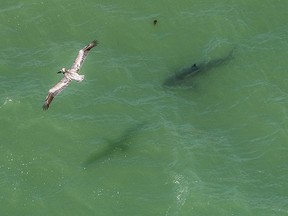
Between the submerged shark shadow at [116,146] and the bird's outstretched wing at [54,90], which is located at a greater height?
the bird's outstretched wing at [54,90]

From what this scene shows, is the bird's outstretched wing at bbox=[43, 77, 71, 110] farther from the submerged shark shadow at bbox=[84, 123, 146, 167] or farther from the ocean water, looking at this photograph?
the submerged shark shadow at bbox=[84, 123, 146, 167]

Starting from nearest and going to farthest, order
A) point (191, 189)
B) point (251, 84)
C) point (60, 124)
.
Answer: point (191, 189), point (60, 124), point (251, 84)

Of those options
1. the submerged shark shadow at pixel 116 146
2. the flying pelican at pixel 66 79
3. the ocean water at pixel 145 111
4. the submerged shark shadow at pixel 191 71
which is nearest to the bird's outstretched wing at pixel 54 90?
the flying pelican at pixel 66 79

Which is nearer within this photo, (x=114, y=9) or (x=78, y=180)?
(x=78, y=180)

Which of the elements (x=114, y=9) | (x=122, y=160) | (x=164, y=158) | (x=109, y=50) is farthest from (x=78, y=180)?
(x=114, y=9)

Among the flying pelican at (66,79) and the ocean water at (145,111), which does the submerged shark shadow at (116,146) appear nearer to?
the ocean water at (145,111)

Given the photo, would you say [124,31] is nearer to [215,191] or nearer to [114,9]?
[114,9]

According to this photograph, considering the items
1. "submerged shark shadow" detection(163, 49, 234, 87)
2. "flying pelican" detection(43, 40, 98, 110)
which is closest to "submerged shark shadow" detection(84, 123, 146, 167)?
"submerged shark shadow" detection(163, 49, 234, 87)

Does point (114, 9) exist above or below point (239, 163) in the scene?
above
